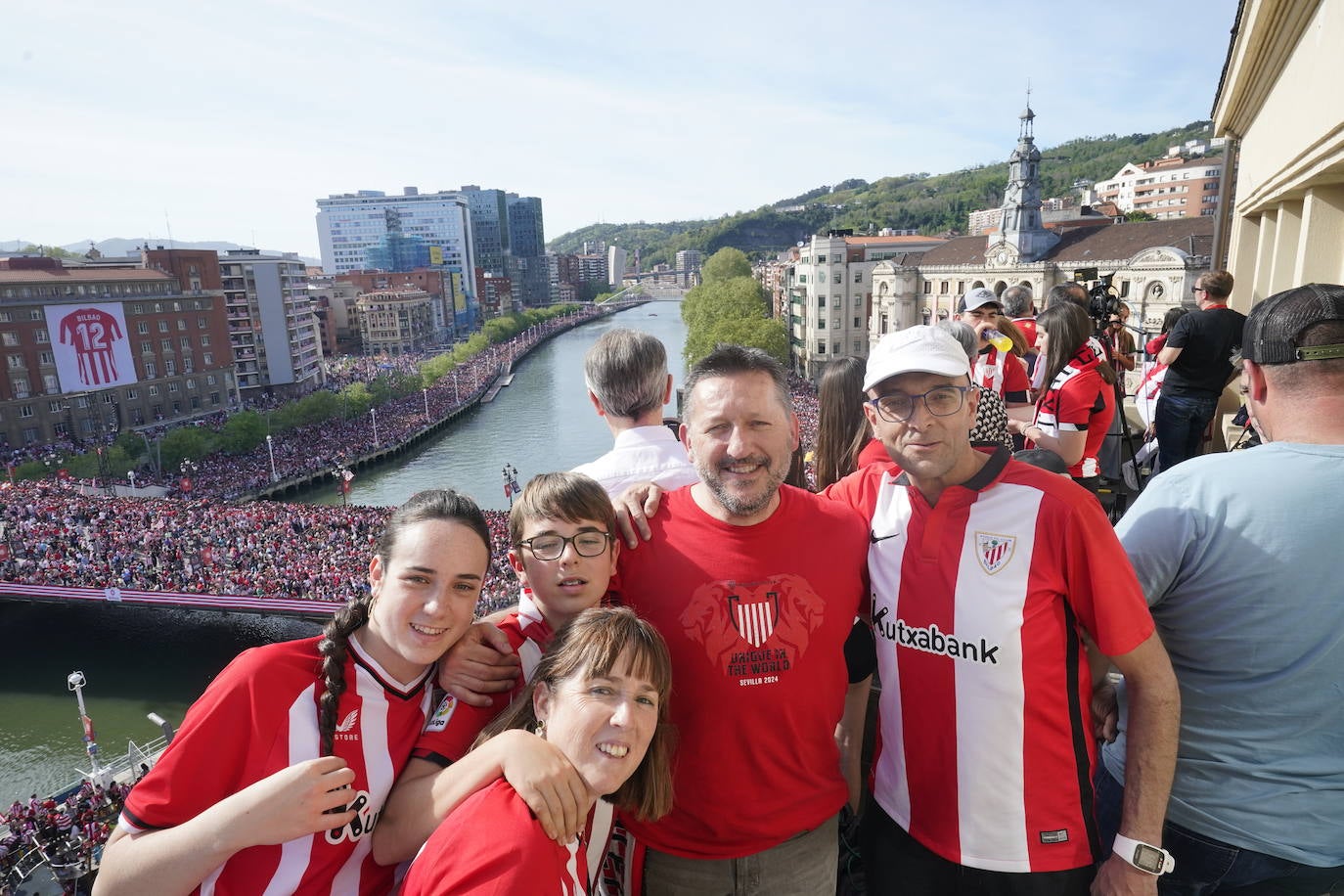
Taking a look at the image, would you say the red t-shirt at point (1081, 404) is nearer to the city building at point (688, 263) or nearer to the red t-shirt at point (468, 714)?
the red t-shirt at point (468, 714)

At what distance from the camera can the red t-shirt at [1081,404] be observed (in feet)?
12.8

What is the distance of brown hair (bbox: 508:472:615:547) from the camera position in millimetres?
2090

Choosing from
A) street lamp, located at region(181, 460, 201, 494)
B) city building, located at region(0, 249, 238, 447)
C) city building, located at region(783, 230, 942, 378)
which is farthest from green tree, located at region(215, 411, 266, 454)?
city building, located at region(783, 230, 942, 378)

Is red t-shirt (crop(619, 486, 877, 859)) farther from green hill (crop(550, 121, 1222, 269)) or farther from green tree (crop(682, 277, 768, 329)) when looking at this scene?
green hill (crop(550, 121, 1222, 269))

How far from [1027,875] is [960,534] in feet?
2.89

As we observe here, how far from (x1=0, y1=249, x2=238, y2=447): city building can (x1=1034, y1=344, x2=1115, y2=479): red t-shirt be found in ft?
145

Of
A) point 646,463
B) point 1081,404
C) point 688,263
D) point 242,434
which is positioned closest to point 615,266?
point 688,263

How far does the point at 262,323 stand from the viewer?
168 feet

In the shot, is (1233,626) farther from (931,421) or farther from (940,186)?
(940,186)

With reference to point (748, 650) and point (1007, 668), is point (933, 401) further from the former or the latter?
point (748, 650)

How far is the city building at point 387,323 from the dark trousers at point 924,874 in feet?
254

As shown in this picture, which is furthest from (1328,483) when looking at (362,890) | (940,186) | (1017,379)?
(940,186)

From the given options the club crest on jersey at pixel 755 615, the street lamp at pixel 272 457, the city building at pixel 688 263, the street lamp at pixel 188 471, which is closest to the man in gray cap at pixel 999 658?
the club crest on jersey at pixel 755 615

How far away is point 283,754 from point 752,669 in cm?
120
